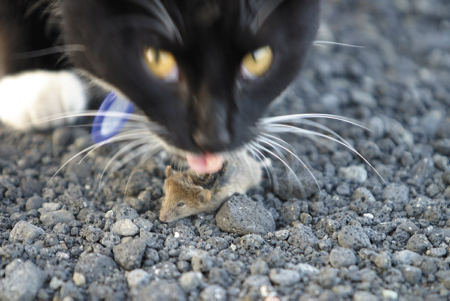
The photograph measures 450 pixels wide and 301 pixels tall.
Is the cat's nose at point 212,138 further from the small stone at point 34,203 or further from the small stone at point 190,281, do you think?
the small stone at point 34,203

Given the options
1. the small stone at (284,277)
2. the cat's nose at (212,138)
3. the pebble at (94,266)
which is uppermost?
the cat's nose at (212,138)

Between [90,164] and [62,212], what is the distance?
0.39 meters

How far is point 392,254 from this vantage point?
5.23ft

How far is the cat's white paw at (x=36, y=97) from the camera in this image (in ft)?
7.26

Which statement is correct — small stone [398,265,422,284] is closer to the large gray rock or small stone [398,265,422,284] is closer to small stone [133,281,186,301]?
small stone [133,281,186,301]

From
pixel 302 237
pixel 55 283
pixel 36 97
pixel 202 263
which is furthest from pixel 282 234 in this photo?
pixel 36 97

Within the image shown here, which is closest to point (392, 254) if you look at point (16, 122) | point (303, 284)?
point (303, 284)

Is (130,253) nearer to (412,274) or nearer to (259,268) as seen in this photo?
(259,268)

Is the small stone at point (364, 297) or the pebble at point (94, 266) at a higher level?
the small stone at point (364, 297)

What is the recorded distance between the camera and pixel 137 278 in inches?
57.2

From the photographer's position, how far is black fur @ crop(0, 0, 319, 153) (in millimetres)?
1380

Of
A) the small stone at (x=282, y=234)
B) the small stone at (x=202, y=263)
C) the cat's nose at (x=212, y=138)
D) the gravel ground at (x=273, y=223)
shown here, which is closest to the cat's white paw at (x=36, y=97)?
the gravel ground at (x=273, y=223)

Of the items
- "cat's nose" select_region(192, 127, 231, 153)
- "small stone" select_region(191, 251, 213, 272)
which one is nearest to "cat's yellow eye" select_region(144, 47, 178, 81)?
"cat's nose" select_region(192, 127, 231, 153)

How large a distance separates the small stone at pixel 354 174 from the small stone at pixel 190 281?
946 millimetres
